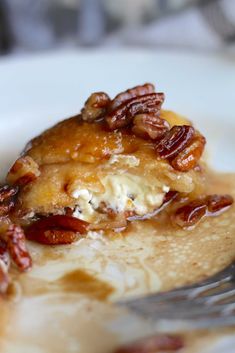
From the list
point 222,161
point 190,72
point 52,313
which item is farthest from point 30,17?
point 52,313

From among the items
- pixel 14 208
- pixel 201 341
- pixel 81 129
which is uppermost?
pixel 81 129

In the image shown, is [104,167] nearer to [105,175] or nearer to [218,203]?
[105,175]

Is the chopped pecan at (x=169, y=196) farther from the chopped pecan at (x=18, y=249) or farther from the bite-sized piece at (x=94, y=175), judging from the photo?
the chopped pecan at (x=18, y=249)

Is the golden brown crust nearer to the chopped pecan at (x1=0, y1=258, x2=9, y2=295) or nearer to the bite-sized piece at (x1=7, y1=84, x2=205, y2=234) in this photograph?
the bite-sized piece at (x1=7, y1=84, x2=205, y2=234)

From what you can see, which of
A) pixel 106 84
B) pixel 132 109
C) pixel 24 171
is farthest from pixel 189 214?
pixel 106 84

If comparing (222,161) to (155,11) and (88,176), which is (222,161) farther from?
(155,11)

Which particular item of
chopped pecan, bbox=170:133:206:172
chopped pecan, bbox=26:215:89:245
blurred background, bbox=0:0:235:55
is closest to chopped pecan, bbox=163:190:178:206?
chopped pecan, bbox=170:133:206:172
